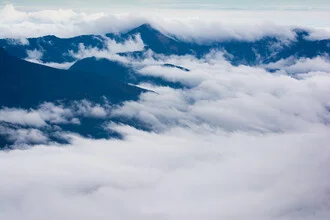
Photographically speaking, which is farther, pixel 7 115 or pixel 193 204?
pixel 7 115

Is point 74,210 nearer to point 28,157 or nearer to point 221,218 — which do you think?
point 221,218

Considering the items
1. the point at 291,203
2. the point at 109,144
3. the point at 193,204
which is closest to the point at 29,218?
the point at 193,204

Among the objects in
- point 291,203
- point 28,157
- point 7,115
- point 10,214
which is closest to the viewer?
point 10,214

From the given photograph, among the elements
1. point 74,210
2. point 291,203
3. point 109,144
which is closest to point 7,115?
point 109,144

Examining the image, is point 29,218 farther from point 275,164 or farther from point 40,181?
point 275,164

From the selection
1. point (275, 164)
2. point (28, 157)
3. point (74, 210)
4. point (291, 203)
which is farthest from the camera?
point (275, 164)

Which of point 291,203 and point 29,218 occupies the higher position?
point 291,203

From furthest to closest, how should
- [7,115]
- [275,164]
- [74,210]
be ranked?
1. [7,115]
2. [275,164]
3. [74,210]

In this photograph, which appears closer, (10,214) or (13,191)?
(10,214)

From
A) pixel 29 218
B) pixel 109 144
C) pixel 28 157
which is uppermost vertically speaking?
pixel 109 144
